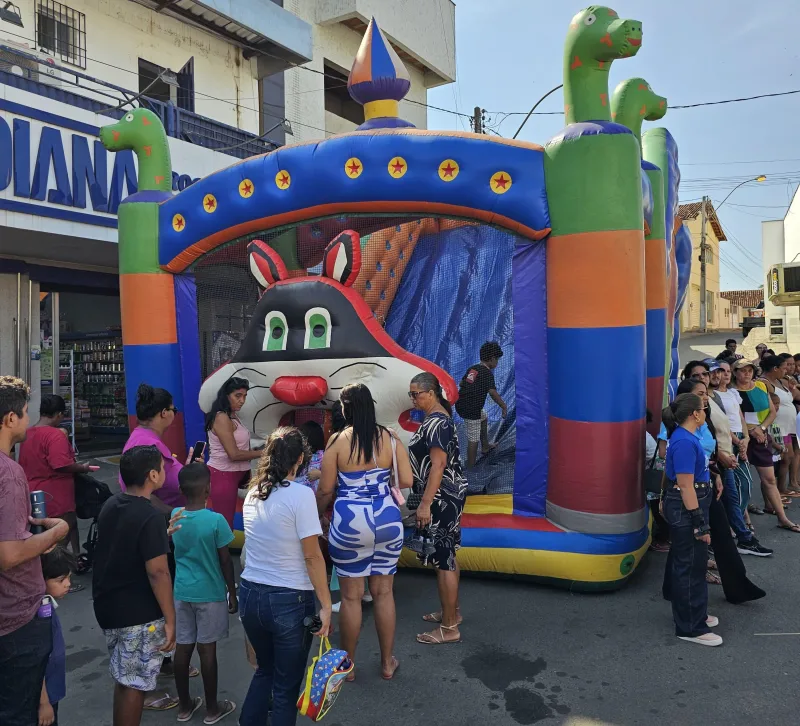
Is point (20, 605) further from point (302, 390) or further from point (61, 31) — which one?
point (61, 31)

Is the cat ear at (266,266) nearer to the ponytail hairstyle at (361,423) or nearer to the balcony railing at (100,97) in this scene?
the ponytail hairstyle at (361,423)

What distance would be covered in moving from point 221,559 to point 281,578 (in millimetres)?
487

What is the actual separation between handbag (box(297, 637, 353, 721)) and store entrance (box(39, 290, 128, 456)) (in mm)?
8366

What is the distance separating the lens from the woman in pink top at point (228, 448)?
13.0 ft

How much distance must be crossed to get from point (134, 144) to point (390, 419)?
3391 mm

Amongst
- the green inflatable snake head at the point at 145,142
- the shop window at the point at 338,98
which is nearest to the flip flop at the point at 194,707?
the green inflatable snake head at the point at 145,142

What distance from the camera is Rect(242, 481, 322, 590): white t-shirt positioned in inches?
87.4

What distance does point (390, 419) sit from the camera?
4008 mm

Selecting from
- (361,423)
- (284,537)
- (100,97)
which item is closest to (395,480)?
(361,423)

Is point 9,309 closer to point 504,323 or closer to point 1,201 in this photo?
point 1,201

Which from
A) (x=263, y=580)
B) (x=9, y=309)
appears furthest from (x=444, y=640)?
(x=9, y=309)

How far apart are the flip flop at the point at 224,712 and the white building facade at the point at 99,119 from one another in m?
6.04

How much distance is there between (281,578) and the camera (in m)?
2.21

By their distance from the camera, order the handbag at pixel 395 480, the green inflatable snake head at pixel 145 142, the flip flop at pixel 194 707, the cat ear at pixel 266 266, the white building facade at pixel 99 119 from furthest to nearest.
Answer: the white building facade at pixel 99 119, the green inflatable snake head at pixel 145 142, the cat ear at pixel 266 266, the handbag at pixel 395 480, the flip flop at pixel 194 707
